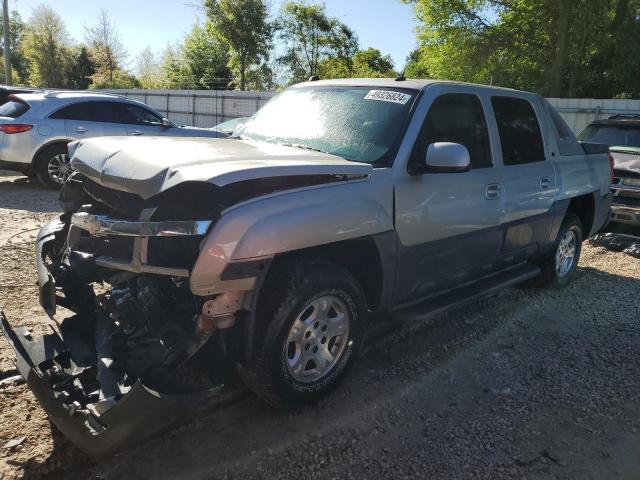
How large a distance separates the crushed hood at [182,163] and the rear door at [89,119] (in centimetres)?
684

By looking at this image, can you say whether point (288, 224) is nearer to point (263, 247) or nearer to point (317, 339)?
point (263, 247)

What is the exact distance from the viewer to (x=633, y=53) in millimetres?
19031

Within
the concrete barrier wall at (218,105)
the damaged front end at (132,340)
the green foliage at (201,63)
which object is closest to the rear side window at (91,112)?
the concrete barrier wall at (218,105)

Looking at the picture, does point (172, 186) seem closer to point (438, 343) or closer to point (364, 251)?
point (364, 251)

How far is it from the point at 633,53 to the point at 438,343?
63.2 ft

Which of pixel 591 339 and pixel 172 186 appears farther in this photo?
pixel 591 339

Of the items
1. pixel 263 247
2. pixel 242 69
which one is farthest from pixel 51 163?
pixel 242 69

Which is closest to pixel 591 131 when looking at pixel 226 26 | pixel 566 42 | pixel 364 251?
pixel 364 251

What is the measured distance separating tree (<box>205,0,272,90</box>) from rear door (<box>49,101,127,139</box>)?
16827 mm

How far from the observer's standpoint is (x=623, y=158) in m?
8.30

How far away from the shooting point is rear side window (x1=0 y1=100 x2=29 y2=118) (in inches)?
372

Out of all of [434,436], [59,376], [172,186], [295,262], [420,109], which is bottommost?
[434,436]

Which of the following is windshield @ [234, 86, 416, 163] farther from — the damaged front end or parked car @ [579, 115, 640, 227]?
parked car @ [579, 115, 640, 227]

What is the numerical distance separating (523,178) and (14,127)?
27.9 feet
